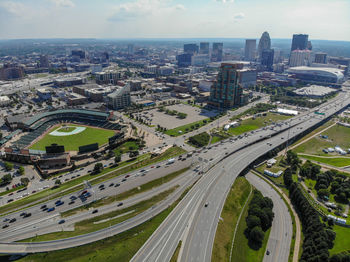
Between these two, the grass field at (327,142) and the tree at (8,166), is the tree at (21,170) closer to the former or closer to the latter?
the tree at (8,166)

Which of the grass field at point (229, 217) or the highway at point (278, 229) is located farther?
the highway at point (278, 229)

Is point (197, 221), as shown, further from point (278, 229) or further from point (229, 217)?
point (278, 229)

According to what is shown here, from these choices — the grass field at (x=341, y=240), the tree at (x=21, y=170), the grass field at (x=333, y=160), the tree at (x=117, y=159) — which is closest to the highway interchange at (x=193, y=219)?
the grass field at (x=341, y=240)

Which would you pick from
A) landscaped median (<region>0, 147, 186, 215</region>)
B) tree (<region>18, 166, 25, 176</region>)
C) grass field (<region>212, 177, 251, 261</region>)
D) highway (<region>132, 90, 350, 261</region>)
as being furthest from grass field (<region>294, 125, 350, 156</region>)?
tree (<region>18, 166, 25, 176</region>)

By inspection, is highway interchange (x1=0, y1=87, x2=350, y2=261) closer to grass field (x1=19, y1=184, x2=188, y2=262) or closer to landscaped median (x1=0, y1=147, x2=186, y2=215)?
grass field (x1=19, y1=184, x2=188, y2=262)

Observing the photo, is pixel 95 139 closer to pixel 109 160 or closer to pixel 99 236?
pixel 109 160

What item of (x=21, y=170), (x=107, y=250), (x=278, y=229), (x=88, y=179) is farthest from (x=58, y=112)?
(x=278, y=229)

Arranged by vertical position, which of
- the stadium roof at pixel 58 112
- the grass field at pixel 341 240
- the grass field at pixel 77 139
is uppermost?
the stadium roof at pixel 58 112
